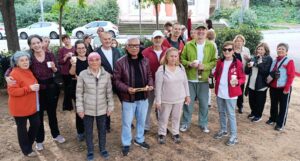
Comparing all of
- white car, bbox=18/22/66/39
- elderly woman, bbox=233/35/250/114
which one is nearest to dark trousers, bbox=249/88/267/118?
elderly woman, bbox=233/35/250/114

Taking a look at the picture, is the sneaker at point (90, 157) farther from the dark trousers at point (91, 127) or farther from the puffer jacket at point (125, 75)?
the puffer jacket at point (125, 75)

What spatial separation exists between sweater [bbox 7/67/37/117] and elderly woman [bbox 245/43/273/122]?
154 inches

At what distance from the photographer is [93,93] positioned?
13.8ft

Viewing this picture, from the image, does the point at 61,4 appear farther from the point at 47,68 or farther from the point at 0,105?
the point at 47,68

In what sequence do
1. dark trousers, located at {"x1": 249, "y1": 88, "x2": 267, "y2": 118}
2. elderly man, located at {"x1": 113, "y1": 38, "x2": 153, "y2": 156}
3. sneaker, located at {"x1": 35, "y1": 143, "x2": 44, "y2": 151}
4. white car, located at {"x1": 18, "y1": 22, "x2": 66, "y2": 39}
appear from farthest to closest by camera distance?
white car, located at {"x1": 18, "y1": 22, "x2": 66, "y2": 39} → dark trousers, located at {"x1": 249, "y1": 88, "x2": 267, "y2": 118} → sneaker, located at {"x1": 35, "y1": 143, "x2": 44, "y2": 151} → elderly man, located at {"x1": 113, "y1": 38, "x2": 153, "y2": 156}

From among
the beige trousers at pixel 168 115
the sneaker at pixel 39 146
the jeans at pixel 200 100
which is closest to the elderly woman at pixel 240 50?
the jeans at pixel 200 100

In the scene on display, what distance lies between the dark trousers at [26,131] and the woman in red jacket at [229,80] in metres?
2.98

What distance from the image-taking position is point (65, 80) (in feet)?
19.9

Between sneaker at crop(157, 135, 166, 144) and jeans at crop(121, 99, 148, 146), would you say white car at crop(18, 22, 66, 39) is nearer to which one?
sneaker at crop(157, 135, 166, 144)

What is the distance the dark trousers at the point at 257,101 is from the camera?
233 inches

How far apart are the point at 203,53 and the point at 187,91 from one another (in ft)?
2.50

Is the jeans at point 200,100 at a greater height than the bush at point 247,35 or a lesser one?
lesser

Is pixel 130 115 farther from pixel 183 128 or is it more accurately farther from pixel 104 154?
pixel 183 128

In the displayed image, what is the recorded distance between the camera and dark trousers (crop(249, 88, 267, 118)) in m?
5.91
